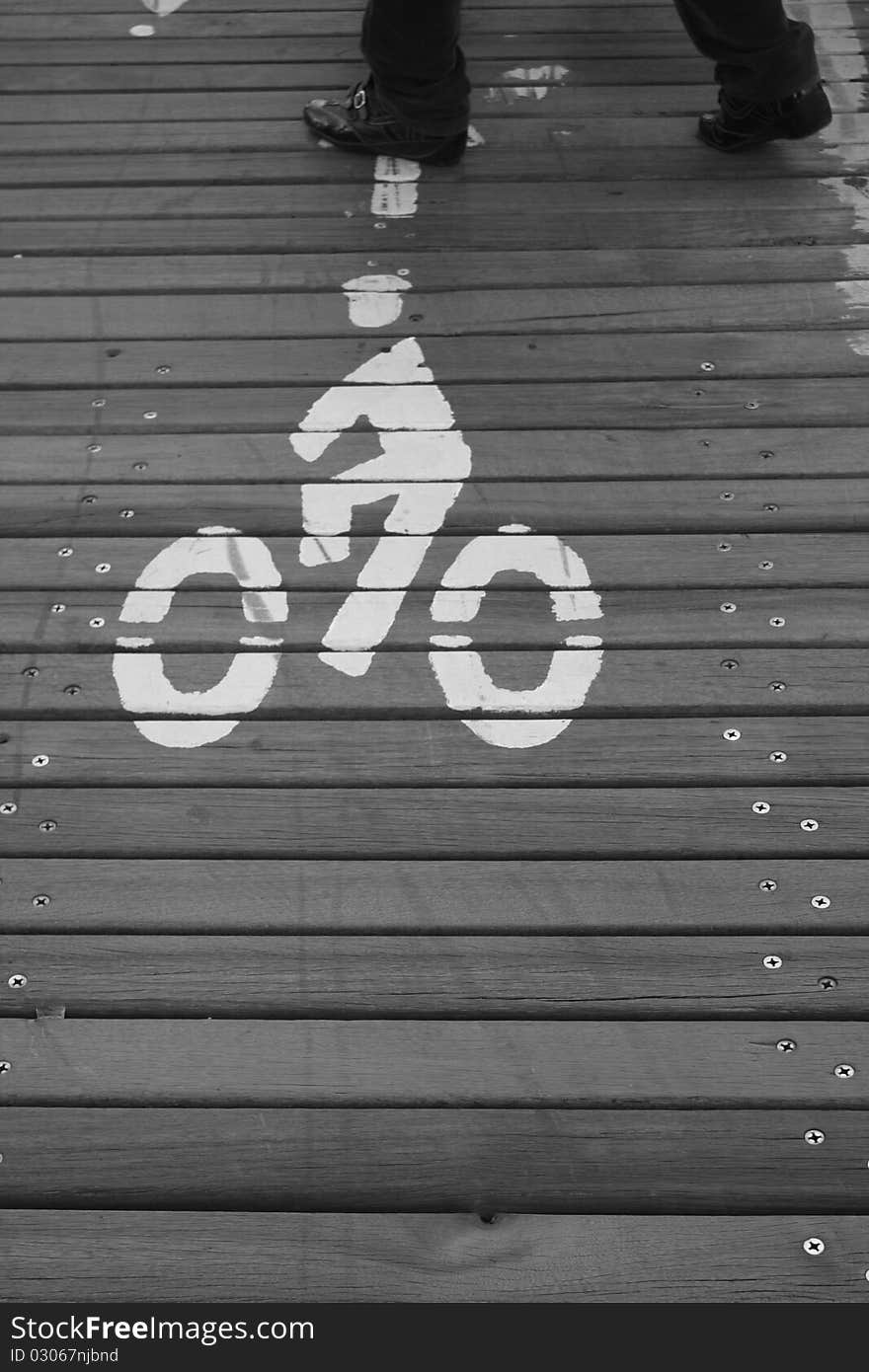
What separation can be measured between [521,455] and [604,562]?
1.05ft

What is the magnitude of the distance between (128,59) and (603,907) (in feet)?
9.16

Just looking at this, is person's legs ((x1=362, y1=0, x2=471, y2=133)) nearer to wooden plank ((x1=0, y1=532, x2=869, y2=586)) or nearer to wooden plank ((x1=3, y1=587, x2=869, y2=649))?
wooden plank ((x1=0, y1=532, x2=869, y2=586))

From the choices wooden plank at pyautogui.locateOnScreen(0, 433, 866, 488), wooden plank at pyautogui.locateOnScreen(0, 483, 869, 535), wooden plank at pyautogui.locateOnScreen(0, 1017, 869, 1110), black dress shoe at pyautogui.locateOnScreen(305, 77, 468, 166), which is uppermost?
black dress shoe at pyautogui.locateOnScreen(305, 77, 468, 166)

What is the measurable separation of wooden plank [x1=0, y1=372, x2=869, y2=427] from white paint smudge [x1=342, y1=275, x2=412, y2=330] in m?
0.27

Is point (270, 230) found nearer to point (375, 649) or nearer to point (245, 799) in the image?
point (375, 649)

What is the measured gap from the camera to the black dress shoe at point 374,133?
344cm

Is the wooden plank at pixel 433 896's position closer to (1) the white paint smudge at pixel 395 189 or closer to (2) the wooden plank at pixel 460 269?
(2) the wooden plank at pixel 460 269

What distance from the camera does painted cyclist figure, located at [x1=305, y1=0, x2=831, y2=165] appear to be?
3203mm

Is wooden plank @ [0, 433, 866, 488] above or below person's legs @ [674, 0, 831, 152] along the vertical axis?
below

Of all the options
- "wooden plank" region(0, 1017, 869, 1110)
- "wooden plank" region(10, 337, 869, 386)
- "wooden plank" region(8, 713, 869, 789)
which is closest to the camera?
"wooden plank" region(0, 1017, 869, 1110)

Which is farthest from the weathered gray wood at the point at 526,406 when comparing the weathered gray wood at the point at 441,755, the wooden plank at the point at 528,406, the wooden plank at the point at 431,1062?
the wooden plank at the point at 431,1062

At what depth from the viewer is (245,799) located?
230 centimetres

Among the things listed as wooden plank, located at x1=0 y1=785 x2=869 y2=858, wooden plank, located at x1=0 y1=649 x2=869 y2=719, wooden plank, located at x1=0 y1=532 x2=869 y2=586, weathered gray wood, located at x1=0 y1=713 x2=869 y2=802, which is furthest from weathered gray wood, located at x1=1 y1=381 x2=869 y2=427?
wooden plank, located at x1=0 y1=785 x2=869 y2=858
